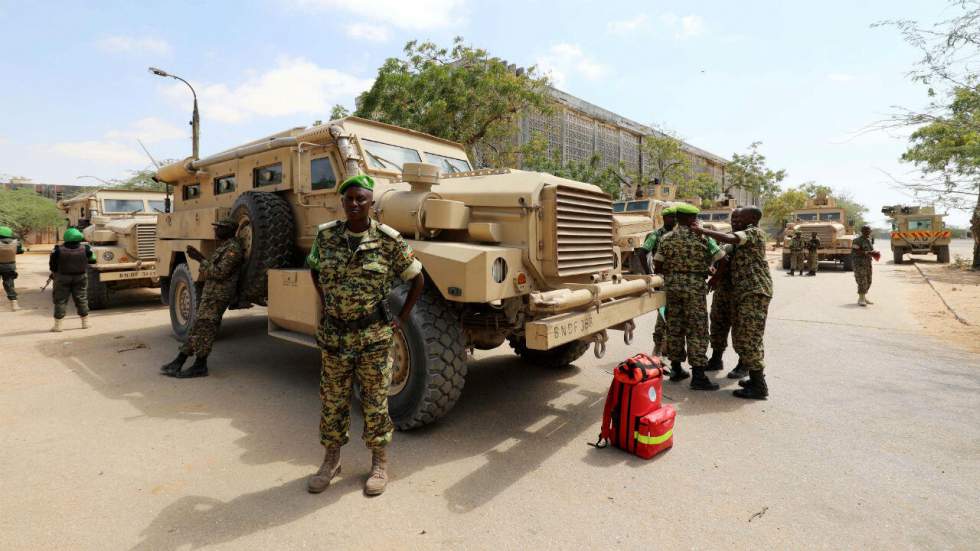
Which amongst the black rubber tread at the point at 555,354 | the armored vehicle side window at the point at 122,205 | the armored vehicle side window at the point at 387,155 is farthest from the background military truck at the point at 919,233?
the armored vehicle side window at the point at 122,205

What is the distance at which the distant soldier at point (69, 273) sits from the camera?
299 inches

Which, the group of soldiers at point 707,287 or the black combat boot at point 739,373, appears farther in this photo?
the black combat boot at point 739,373

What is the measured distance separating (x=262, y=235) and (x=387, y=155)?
1.42m

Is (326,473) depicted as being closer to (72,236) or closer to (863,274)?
(72,236)

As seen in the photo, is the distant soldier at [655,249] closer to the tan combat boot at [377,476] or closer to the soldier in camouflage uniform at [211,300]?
the tan combat boot at [377,476]

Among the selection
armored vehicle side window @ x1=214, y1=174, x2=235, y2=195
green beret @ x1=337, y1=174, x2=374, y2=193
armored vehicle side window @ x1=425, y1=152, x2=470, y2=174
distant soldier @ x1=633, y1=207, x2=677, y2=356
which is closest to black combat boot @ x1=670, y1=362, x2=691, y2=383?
distant soldier @ x1=633, y1=207, x2=677, y2=356

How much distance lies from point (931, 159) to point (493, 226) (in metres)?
12.5

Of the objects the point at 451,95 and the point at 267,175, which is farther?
the point at 451,95

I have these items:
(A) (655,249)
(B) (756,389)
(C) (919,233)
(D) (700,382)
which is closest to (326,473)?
(D) (700,382)

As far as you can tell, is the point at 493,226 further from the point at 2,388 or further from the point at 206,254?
the point at 2,388

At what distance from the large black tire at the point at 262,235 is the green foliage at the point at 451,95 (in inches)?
444

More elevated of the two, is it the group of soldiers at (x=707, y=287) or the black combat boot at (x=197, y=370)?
the group of soldiers at (x=707, y=287)

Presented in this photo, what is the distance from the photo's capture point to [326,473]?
300 centimetres

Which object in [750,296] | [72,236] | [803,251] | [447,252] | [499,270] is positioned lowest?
[750,296]
